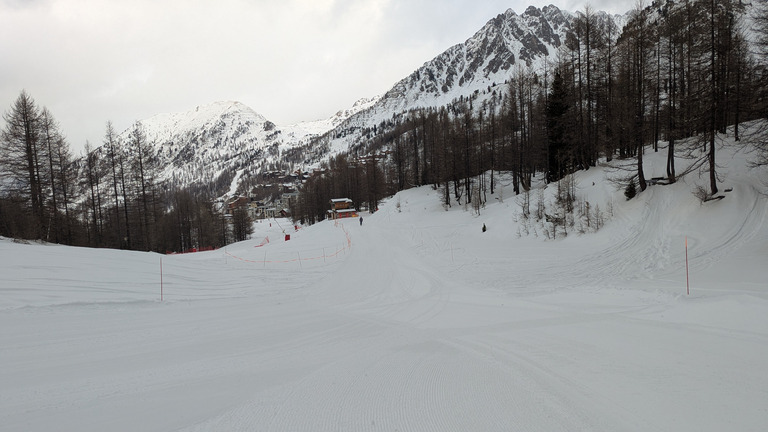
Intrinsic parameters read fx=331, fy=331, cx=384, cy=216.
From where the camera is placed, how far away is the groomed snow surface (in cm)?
362

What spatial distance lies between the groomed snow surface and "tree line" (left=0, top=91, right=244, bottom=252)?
14.5 m

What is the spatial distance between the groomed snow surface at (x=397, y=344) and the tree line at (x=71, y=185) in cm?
1448

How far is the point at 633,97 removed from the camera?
65.2ft

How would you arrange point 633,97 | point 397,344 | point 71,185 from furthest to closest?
point 71,185 < point 633,97 < point 397,344

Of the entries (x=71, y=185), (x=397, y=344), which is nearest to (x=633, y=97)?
(x=397, y=344)

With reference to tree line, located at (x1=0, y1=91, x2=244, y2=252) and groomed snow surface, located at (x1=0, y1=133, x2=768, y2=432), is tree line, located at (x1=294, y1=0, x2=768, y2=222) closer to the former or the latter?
groomed snow surface, located at (x1=0, y1=133, x2=768, y2=432)

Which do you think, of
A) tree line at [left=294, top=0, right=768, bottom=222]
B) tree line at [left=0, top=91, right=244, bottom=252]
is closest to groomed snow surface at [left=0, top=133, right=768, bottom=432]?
tree line at [left=294, top=0, right=768, bottom=222]

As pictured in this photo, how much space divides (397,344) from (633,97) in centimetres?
2233

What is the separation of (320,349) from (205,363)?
175cm

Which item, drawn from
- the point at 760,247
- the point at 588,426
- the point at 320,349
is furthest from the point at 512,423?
the point at 760,247

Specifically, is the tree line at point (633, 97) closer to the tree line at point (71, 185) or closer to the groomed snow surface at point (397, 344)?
the groomed snow surface at point (397, 344)

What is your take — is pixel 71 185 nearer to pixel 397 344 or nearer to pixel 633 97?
pixel 397 344

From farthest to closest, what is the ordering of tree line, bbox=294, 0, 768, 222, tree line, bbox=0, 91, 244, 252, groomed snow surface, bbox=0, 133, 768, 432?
tree line, bbox=0, 91, 244, 252
tree line, bbox=294, 0, 768, 222
groomed snow surface, bbox=0, 133, 768, 432

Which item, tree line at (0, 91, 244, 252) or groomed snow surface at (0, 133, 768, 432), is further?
tree line at (0, 91, 244, 252)
